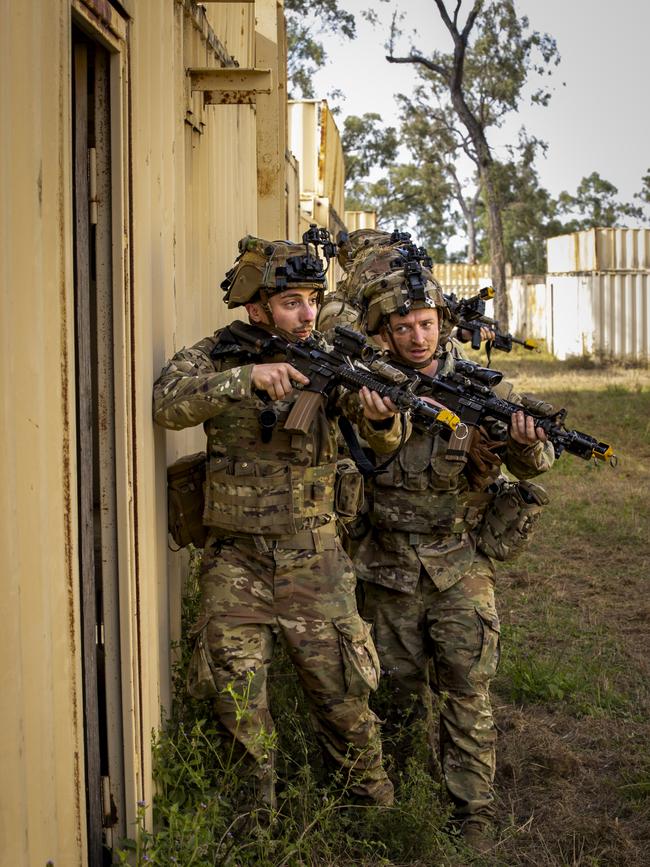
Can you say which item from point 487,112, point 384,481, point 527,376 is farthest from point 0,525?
point 487,112

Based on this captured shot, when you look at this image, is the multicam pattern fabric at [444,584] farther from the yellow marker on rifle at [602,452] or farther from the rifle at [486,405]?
the yellow marker on rifle at [602,452]

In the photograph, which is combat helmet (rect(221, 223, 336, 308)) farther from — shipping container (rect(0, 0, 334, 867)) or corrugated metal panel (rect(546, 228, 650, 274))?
corrugated metal panel (rect(546, 228, 650, 274))

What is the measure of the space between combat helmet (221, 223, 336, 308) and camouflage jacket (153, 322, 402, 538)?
283 mm

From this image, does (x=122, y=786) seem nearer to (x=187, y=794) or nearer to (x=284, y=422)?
(x=187, y=794)

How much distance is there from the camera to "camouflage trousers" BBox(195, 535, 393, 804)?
3.68 m

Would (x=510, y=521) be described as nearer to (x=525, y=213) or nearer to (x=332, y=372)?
(x=332, y=372)

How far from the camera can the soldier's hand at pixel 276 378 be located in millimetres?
3535

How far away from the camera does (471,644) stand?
4273 mm

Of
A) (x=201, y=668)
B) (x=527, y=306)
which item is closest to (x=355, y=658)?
(x=201, y=668)

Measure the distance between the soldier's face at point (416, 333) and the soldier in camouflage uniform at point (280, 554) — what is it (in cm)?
56

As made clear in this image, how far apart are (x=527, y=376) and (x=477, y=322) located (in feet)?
48.5

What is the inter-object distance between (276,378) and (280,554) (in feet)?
2.15

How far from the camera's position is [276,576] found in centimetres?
378

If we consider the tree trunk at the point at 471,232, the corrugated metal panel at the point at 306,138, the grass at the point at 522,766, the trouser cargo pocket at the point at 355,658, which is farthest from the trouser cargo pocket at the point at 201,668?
the tree trunk at the point at 471,232
